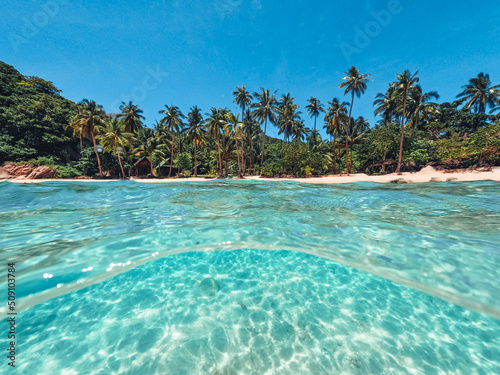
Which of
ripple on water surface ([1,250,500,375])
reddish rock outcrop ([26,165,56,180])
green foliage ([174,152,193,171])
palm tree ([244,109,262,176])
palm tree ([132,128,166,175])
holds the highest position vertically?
palm tree ([244,109,262,176])

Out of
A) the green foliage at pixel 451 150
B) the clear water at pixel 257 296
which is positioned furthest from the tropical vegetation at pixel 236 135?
the clear water at pixel 257 296

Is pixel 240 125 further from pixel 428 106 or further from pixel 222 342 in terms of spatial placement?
pixel 428 106

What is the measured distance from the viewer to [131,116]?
3972cm

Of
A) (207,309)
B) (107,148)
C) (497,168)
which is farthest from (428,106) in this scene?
(107,148)

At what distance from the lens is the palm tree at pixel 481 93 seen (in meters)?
35.1

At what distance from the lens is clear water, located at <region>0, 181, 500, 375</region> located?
2650mm

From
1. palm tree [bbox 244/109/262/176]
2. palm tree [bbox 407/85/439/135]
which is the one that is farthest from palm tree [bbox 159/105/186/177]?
palm tree [bbox 407/85/439/135]

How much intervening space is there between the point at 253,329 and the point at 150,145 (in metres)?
39.3

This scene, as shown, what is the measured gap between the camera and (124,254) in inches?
201

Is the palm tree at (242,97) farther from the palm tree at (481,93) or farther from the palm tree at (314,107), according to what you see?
the palm tree at (481,93)

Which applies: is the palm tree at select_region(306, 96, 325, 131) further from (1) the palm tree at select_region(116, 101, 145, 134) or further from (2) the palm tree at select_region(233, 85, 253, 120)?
(1) the palm tree at select_region(116, 101, 145, 134)

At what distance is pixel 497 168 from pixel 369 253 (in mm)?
28106

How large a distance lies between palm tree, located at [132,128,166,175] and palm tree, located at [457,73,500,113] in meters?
57.4

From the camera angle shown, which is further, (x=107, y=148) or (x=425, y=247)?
(x=107, y=148)
